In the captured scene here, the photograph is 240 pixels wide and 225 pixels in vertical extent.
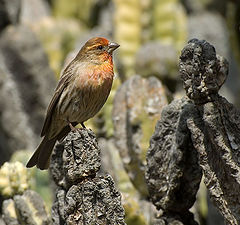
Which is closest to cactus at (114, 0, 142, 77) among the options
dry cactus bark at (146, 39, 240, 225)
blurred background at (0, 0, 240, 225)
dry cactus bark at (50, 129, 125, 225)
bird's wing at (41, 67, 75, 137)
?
blurred background at (0, 0, 240, 225)

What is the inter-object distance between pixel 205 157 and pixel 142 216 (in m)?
1.42

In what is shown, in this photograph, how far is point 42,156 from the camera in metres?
7.22

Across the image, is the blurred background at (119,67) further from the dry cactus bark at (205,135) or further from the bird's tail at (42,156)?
the dry cactus bark at (205,135)

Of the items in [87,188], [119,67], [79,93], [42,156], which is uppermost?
[119,67]

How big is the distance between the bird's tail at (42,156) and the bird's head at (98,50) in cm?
84

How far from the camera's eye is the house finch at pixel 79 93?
7168 millimetres

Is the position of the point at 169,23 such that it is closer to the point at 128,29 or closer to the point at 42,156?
the point at 128,29

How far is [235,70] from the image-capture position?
11922mm

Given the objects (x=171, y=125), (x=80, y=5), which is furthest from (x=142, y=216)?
(x=80, y=5)

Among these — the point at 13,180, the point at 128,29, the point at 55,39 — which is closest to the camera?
the point at 13,180

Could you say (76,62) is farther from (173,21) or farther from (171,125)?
(173,21)

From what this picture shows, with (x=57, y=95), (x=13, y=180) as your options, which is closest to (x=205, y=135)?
(x=13, y=180)

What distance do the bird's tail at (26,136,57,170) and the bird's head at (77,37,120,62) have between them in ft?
2.76

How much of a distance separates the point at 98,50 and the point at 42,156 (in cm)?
106
